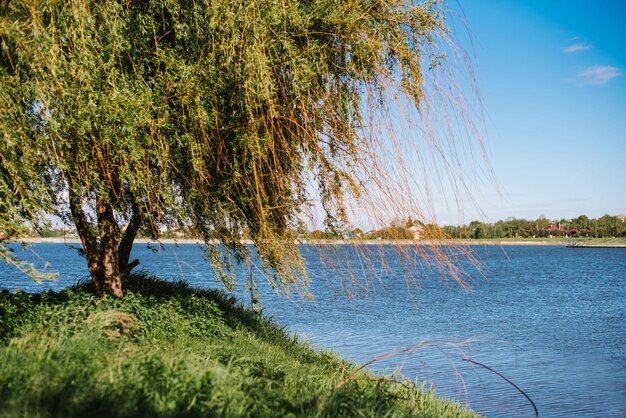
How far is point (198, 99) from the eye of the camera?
25.7 ft

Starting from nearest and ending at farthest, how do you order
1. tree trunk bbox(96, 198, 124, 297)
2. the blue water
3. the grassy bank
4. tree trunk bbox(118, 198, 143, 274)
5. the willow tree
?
the grassy bank < the willow tree < tree trunk bbox(96, 198, 124, 297) < tree trunk bbox(118, 198, 143, 274) < the blue water

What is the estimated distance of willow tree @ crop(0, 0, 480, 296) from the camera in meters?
6.84

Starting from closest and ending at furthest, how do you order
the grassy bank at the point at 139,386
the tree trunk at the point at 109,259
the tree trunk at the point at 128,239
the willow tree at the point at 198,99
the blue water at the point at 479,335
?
1. the grassy bank at the point at 139,386
2. the willow tree at the point at 198,99
3. the tree trunk at the point at 109,259
4. the tree trunk at the point at 128,239
5. the blue water at the point at 479,335

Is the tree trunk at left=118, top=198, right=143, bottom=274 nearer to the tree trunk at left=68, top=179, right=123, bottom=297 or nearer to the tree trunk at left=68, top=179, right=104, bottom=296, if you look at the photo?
the tree trunk at left=68, top=179, right=123, bottom=297

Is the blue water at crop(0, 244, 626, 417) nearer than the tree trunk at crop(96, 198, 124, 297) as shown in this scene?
No

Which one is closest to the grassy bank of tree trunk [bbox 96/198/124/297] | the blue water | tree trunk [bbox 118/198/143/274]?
the blue water

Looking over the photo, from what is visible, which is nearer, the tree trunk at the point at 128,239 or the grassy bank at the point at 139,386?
the grassy bank at the point at 139,386

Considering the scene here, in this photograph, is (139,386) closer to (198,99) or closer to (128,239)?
(198,99)

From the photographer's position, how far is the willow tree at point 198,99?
6844mm

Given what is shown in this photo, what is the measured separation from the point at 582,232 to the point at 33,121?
193505mm

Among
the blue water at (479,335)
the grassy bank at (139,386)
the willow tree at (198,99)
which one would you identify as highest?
the willow tree at (198,99)

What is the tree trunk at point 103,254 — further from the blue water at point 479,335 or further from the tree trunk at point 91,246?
the blue water at point 479,335

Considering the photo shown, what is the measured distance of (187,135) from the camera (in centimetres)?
795

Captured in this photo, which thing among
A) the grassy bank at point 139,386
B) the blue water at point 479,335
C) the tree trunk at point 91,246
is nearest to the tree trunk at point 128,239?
the tree trunk at point 91,246
